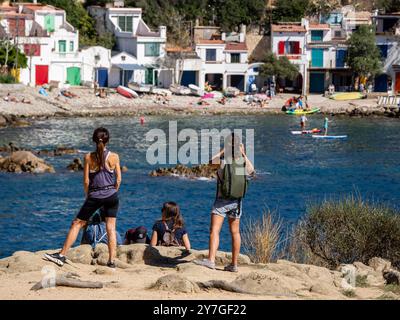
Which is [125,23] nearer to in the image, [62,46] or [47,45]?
[62,46]

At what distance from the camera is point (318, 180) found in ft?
153

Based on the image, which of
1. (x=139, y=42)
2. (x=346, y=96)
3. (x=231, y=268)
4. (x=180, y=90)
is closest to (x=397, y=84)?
(x=346, y=96)

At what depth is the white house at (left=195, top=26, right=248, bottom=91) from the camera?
273 ft

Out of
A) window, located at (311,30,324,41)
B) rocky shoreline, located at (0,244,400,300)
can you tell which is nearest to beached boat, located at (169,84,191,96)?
window, located at (311,30,324,41)

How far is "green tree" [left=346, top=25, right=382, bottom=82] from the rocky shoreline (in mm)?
65388

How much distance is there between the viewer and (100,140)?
15.6 m

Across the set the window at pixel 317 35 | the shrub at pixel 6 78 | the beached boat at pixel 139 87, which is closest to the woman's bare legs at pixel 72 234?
the shrub at pixel 6 78

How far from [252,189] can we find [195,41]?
43.4 meters

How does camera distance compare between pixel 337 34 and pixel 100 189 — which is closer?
pixel 100 189

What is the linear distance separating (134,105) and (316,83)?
16.6 metres

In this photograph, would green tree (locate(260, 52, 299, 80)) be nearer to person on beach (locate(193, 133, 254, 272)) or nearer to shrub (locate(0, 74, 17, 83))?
shrub (locate(0, 74, 17, 83))

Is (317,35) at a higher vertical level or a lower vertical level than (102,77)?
higher

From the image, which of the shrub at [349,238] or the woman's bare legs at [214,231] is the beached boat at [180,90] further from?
the woman's bare legs at [214,231]
